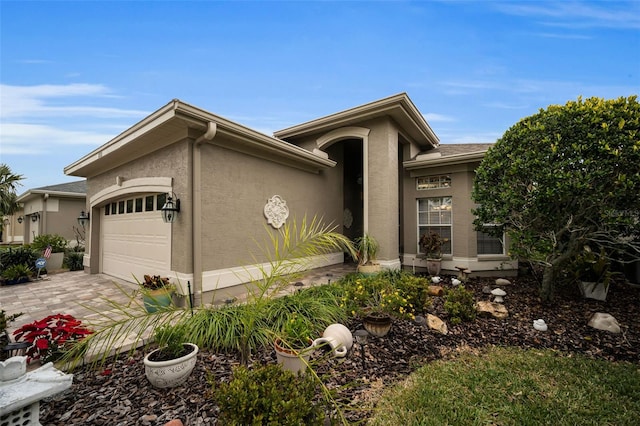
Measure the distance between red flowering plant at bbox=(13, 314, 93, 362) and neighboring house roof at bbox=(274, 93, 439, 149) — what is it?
6917mm

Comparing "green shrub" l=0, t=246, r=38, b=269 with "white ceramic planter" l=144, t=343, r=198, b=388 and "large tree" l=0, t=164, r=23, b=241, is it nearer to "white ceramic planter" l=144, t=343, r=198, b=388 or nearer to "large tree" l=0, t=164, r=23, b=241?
"large tree" l=0, t=164, r=23, b=241

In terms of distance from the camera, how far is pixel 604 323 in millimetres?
4129

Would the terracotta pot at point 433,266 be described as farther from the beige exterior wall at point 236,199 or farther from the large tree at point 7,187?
the large tree at point 7,187

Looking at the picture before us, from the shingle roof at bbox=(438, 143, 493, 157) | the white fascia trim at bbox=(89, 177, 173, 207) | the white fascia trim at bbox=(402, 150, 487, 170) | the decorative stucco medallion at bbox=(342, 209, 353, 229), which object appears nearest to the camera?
the white fascia trim at bbox=(89, 177, 173, 207)

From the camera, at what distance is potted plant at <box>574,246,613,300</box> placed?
205 inches

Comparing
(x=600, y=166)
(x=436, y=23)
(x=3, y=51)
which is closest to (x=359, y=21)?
(x=436, y=23)

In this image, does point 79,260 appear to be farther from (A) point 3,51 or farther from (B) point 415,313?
(B) point 415,313

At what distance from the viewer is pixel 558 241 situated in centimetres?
522

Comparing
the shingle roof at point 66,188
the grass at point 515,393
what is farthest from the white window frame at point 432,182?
the shingle roof at point 66,188

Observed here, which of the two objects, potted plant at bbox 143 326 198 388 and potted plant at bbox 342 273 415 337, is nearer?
potted plant at bbox 143 326 198 388

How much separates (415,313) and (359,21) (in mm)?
6516

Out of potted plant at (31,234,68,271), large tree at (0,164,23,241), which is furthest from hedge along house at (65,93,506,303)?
large tree at (0,164,23,241)

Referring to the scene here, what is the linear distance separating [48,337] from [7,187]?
15.6 meters

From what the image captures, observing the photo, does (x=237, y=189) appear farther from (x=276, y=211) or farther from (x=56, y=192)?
(x=56, y=192)
